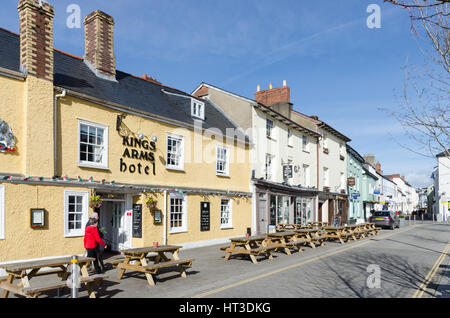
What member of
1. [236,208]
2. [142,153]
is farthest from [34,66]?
[236,208]

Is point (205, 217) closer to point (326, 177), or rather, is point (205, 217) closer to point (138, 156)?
point (138, 156)

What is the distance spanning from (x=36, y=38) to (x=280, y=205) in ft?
55.1

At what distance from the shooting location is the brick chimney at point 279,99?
26.5 metres

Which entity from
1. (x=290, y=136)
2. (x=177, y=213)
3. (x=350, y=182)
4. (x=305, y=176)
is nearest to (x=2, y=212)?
(x=177, y=213)

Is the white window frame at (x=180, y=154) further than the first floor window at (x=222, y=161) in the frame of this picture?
No

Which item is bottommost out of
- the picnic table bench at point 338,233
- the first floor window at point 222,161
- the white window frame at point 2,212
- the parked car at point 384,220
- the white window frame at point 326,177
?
the parked car at point 384,220

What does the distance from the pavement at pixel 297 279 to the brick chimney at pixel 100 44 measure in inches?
323

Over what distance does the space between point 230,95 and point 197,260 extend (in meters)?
11.9

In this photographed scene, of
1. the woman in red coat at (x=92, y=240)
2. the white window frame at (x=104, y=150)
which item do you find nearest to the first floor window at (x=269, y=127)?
the white window frame at (x=104, y=150)

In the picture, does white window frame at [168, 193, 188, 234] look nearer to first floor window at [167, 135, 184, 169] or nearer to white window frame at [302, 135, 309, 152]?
first floor window at [167, 135, 184, 169]

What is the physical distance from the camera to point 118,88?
48.6 feet

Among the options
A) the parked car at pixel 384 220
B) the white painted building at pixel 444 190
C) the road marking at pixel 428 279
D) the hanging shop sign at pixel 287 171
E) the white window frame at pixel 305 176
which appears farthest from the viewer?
the white painted building at pixel 444 190

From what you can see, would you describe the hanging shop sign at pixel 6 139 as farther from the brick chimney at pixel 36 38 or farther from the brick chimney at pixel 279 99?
the brick chimney at pixel 279 99

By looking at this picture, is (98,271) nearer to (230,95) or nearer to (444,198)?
(230,95)
